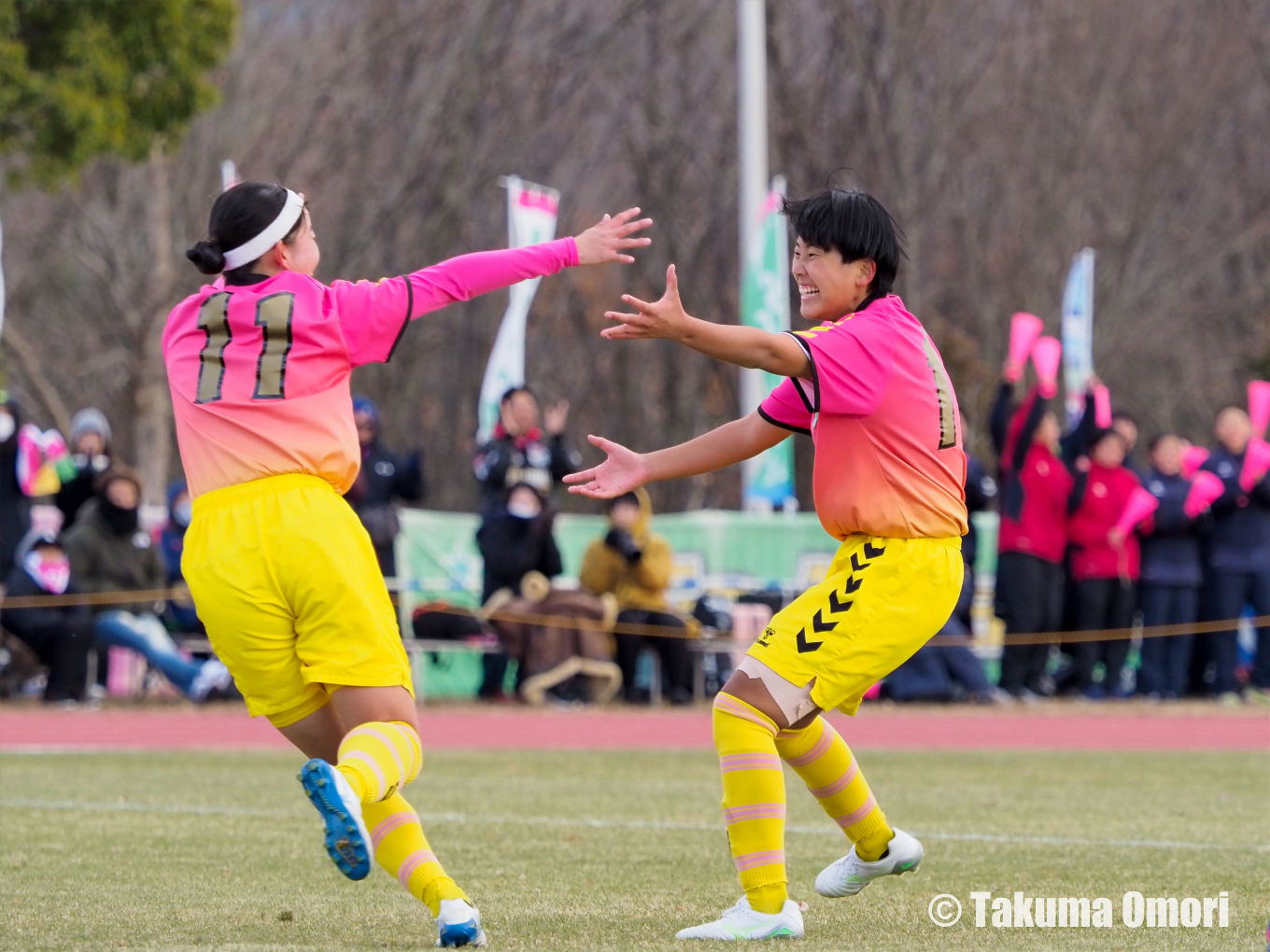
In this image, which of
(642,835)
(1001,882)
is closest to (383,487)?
(642,835)

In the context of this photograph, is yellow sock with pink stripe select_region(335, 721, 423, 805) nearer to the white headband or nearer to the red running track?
the white headband

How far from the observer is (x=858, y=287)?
5.41m

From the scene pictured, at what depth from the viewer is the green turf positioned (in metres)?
5.21

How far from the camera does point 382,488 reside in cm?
1505

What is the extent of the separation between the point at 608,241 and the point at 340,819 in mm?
1795

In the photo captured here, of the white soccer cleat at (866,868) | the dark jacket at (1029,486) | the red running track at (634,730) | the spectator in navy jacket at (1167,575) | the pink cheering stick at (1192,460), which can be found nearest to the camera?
the white soccer cleat at (866,868)

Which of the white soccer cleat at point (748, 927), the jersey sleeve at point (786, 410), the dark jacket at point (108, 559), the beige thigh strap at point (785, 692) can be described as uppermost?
the jersey sleeve at point (786, 410)

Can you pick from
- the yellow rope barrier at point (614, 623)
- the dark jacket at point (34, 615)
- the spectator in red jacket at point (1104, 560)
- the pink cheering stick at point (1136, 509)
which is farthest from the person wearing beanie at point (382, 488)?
the pink cheering stick at point (1136, 509)

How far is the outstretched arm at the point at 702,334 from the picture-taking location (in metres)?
4.94

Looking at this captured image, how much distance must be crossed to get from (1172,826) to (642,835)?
2.18 meters

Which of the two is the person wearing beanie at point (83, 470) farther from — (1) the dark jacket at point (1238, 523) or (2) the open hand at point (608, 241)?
(2) the open hand at point (608, 241)

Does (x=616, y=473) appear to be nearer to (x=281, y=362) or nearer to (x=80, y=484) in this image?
(x=281, y=362)

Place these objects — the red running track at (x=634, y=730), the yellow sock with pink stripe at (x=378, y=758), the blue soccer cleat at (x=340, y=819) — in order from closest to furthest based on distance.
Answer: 1. the blue soccer cleat at (x=340, y=819)
2. the yellow sock with pink stripe at (x=378, y=758)
3. the red running track at (x=634, y=730)

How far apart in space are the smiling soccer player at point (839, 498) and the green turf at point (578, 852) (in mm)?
449
